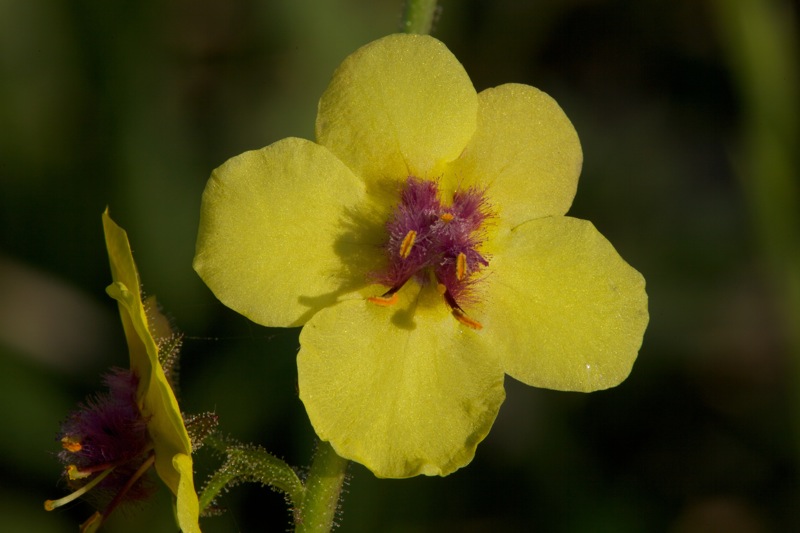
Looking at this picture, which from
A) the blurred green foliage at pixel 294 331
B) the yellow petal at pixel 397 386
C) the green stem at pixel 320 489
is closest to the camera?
the yellow petal at pixel 397 386

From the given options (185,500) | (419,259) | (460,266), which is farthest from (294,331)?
(185,500)

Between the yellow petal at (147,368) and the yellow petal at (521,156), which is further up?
the yellow petal at (521,156)

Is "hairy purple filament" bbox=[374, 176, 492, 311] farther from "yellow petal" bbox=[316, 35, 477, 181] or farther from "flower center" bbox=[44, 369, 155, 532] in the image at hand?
"flower center" bbox=[44, 369, 155, 532]

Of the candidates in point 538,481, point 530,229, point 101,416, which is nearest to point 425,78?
point 530,229

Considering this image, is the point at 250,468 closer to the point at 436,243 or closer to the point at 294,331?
the point at 436,243

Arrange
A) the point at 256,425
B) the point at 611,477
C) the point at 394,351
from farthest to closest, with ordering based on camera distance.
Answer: the point at 611,477
the point at 256,425
the point at 394,351

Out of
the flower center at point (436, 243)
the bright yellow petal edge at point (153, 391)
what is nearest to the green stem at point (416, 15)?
the flower center at point (436, 243)

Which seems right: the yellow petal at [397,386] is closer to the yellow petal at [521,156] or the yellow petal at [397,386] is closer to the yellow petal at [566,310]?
the yellow petal at [566,310]

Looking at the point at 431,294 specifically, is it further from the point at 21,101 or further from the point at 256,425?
the point at 21,101
